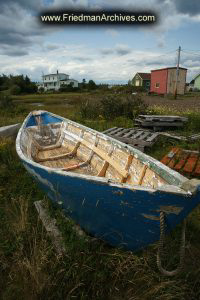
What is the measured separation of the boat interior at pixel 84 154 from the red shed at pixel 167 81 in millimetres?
32458

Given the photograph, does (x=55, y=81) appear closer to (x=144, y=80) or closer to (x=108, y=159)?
(x=144, y=80)

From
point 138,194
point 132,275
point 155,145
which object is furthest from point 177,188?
point 155,145

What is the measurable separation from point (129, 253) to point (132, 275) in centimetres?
30

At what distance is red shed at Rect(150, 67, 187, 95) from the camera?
116 ft

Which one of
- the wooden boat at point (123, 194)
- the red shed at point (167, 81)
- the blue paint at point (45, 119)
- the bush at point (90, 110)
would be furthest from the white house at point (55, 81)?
the wooden boat at point (123, 194)

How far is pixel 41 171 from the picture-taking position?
2.90 metres

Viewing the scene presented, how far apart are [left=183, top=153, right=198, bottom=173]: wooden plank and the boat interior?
1.91 metres

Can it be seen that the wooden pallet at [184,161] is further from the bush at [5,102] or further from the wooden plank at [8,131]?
the bush at [5,102]

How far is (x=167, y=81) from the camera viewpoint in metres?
35.3

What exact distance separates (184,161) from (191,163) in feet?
0.56

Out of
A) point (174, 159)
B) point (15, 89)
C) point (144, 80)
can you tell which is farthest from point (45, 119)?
point (144, 80)

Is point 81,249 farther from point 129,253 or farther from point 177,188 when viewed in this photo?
point 177,188

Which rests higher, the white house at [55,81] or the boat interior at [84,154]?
the white house at [55,81]

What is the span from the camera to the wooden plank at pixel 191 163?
192 inches
